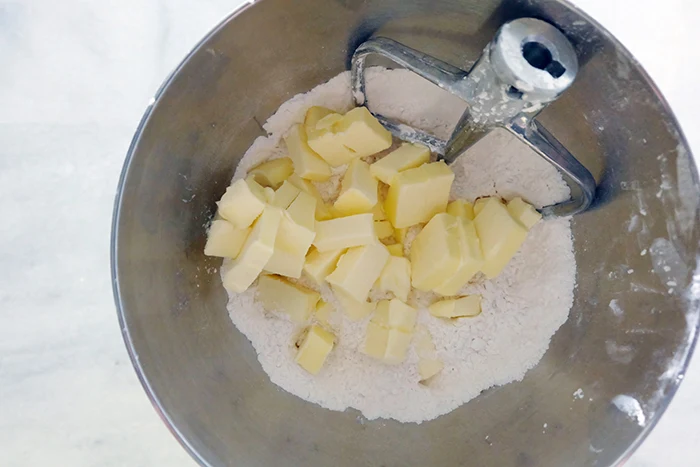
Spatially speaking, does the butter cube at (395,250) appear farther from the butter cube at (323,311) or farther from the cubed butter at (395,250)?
the butter cube at (323,311)

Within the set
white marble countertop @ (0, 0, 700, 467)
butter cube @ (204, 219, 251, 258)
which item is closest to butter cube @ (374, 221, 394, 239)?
butter cube @ (204, 219, 251, 258)

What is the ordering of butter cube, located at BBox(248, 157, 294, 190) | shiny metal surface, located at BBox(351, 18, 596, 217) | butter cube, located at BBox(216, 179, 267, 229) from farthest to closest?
1. butter cube, located at BBox(248, 157, 294, 190)
2. butter cube, located at BBox(216, 179, 267, 229)
3. shiny metal surface, located at BBox(351, 18, 596, 217)

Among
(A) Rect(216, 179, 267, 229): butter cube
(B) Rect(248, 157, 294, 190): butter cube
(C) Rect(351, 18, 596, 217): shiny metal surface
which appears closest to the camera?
(C) Rect(351, 18, 596, 217): shiny metal surface

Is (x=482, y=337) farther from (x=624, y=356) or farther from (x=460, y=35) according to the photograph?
(x=460, y=35)

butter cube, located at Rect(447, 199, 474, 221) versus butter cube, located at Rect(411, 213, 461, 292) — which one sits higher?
butter cube, located at Rect(447, 199, 474, 221)

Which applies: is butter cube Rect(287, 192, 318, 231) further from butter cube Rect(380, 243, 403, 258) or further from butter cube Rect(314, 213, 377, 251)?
butter cube Rect(380, 243, 403, 258)

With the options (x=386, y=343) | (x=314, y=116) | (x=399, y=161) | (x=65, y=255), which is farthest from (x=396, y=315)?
(x=65, y=255)
